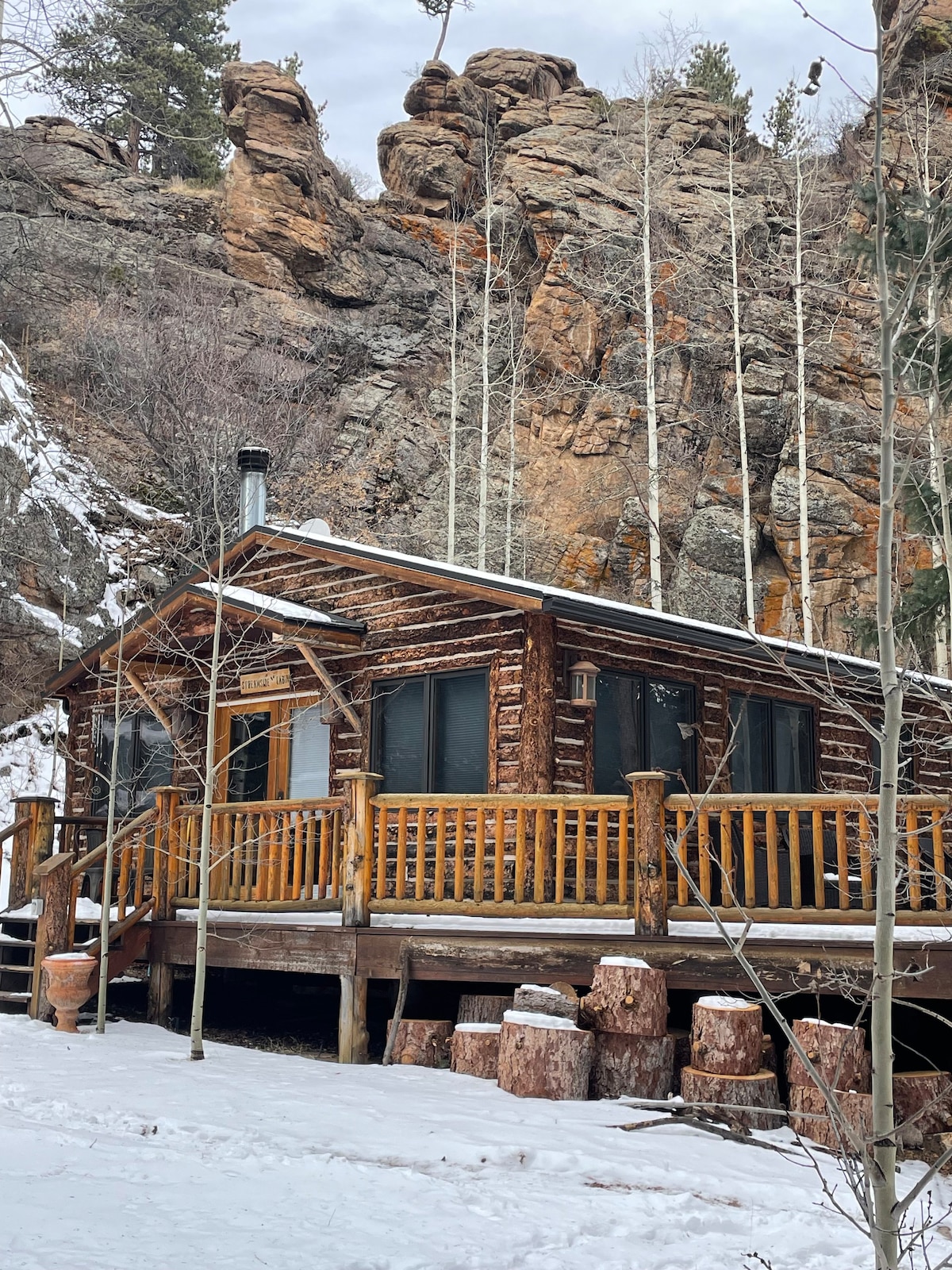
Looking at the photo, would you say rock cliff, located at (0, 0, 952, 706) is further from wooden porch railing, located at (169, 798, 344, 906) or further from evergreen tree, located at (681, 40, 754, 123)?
wooden porch railing, located at (169, 798, 344, 906)

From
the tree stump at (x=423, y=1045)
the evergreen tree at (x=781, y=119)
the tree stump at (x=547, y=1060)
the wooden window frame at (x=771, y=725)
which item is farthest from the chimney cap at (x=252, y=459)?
the evergreen tree at (x=781, y=119)

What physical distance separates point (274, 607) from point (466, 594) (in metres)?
1.93

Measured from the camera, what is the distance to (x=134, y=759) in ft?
50.1

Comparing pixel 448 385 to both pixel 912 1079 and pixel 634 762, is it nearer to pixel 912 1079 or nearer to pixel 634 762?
pixel 634 762

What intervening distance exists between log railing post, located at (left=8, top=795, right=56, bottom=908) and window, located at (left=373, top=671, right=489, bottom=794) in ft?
10.7

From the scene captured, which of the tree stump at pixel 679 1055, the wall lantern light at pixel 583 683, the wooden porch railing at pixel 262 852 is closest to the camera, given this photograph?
the tree stump at pixel 679 1055

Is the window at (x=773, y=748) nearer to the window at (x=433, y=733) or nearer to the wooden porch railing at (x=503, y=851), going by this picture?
the window at (x=433, y=733)

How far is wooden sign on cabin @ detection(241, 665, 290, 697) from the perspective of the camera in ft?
40.4

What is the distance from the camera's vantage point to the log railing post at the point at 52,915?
10.7 metres

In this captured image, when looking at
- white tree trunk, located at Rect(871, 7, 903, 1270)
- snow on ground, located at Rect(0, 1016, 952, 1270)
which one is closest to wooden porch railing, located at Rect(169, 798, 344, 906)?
snow on ground, located at Rect(0, 1016, 952, 1270)

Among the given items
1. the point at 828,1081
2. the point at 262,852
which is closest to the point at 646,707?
the point at 262,852

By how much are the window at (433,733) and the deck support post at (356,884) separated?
1.77m

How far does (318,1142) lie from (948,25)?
3779 centimetres

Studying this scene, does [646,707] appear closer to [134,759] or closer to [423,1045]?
[423,1045]
